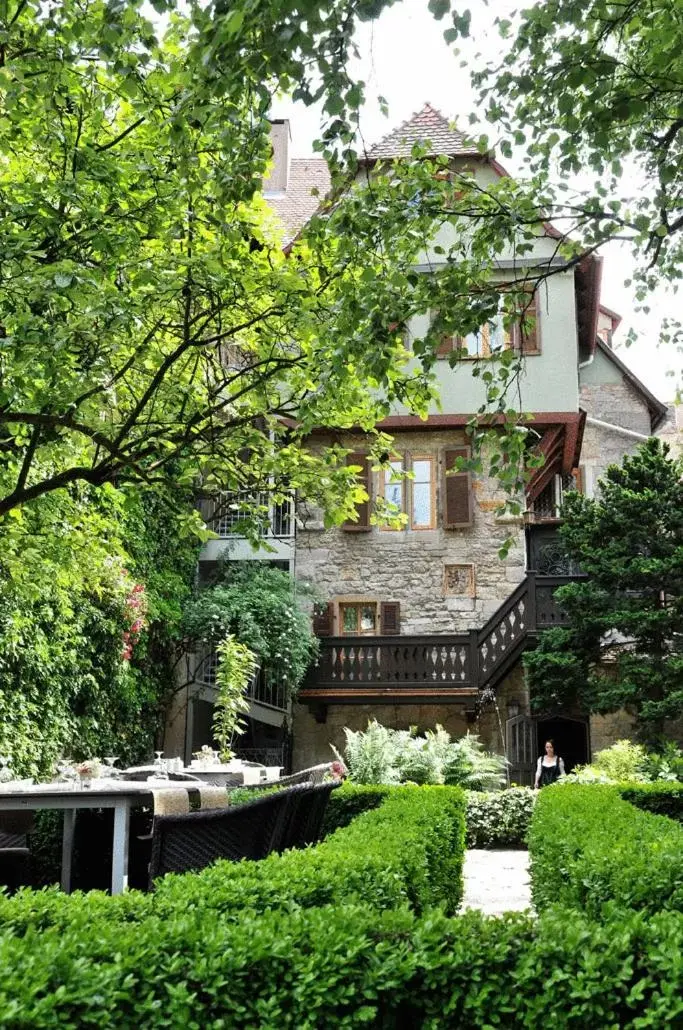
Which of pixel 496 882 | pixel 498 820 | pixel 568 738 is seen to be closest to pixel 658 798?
pixel 496 882

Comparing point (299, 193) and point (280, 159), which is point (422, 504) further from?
point (280, 159)

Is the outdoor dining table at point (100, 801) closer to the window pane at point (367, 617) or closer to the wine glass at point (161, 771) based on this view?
the wine glass at point (161, 771)

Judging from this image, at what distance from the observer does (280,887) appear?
3725mm

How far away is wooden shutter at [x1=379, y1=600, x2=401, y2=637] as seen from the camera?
20375 millimetres

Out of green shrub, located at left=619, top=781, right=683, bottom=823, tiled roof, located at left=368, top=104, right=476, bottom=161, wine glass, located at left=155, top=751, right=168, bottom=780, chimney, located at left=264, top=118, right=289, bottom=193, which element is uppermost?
chimney, located at left=264, top=118, right=289, bottom=193

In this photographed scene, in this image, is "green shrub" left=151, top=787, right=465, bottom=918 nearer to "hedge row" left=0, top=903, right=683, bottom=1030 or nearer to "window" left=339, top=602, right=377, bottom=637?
"hedge row" left=0, top=903, right=683, bottom=1030

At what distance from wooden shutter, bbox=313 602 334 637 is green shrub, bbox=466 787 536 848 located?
6612 mm

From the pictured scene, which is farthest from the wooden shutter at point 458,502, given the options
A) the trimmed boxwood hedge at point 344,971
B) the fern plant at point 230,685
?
the trimmed boxwood hedge at point 344,971

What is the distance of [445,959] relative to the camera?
9.11 ft

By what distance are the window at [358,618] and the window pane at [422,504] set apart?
196 centimetres

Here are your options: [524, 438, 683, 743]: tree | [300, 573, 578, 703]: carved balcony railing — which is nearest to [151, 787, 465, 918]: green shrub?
[524, 438, 683, 743]: tree

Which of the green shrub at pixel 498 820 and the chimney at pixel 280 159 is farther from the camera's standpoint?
the chimney at pixel 280 159

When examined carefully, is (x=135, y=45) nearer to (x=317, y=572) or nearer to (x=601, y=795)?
(x=601, y=795)

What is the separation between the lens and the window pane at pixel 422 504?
68.4 ft
